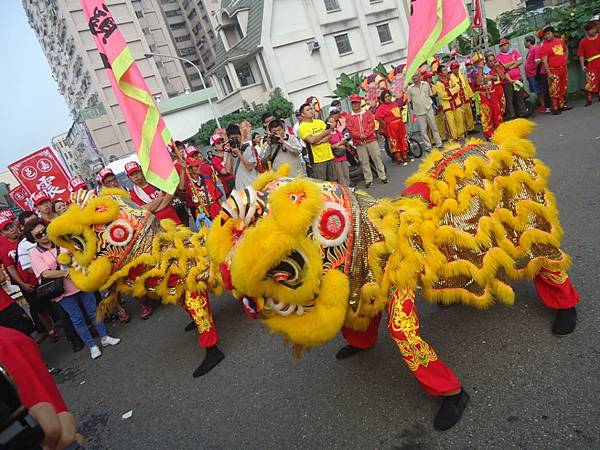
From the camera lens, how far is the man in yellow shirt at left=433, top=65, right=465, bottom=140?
8.46m

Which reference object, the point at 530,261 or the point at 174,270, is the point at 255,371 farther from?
the point at 530,261

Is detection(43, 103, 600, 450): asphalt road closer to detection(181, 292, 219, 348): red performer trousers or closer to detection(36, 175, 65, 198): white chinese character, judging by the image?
detection(181, 292, 219, 348): red performer trousers

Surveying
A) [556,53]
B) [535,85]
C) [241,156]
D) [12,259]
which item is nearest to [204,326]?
[241,156]

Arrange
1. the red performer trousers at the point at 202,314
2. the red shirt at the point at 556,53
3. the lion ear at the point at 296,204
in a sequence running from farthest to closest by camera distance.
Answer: the red shirt at the point at 556,53 < the red performer trousers at the point at 202,314 < the lion ear at the point at 296,204

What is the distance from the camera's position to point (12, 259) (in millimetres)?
5035

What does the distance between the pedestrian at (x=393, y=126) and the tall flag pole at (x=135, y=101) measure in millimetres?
6314

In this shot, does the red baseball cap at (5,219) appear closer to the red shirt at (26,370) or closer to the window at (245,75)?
the red shirt at (26,370)

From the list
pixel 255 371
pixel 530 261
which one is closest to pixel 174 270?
pixel 255 371

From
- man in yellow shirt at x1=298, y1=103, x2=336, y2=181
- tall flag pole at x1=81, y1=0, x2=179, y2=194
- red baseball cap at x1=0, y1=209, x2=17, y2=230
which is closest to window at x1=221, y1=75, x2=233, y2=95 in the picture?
man in yellow shirt at x1=298, y1=103, x2=336, y2=181

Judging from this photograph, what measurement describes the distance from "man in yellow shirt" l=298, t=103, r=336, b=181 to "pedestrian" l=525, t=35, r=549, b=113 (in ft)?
18.2

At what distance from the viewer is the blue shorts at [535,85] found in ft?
28.8

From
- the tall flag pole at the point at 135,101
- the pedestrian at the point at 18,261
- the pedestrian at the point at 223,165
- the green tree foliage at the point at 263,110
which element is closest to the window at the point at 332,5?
the green tree foliage at the point at 263,110

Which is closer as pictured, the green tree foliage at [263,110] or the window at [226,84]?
the green tree foliage at [263,110]

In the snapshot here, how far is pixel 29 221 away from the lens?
14.5 ft
